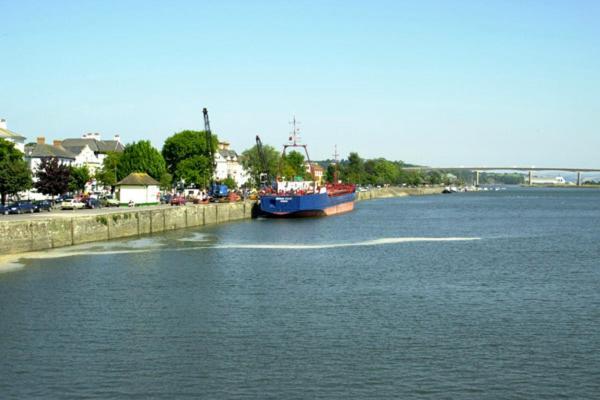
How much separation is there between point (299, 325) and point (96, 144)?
148 metres

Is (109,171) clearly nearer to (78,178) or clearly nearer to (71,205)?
(78,178)

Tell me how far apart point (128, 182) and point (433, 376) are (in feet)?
277

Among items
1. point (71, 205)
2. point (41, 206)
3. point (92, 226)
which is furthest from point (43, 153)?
point (92, 226)

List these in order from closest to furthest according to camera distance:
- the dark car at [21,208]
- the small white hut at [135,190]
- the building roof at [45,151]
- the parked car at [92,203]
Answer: the dark car at [21,208]
the parked car at [92,203]
the small white hut at [135,190]
the building roof at [45,151]

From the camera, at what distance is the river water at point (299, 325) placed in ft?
78.1

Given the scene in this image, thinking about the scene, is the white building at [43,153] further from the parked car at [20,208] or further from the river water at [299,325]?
the river water at [299,325]

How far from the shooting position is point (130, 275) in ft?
151

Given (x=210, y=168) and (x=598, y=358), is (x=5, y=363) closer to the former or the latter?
(x=598, y=358)

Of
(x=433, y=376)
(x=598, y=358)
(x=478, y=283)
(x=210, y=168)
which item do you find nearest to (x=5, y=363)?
(x=433, y=376)

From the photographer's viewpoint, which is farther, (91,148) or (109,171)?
(91,148)

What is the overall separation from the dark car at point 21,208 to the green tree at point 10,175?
740cm

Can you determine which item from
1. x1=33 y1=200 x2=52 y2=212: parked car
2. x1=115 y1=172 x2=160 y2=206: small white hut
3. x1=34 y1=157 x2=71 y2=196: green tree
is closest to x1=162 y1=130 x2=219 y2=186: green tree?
x1=115 y1=172 x2=160 y2=206: small white hut

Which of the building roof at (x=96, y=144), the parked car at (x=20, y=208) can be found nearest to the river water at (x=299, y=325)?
the parked car at (x=20, y=208)

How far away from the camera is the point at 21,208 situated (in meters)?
79.1
